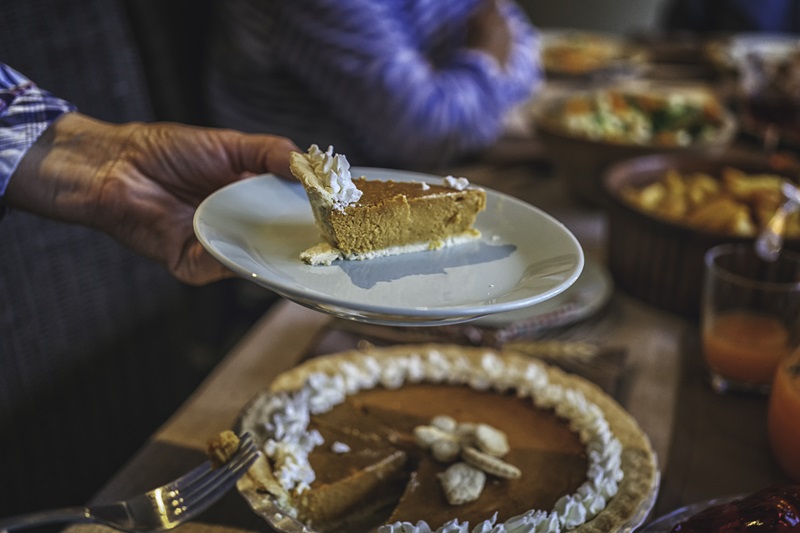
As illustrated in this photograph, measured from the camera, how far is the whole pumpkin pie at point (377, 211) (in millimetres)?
857

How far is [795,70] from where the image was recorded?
2033mm

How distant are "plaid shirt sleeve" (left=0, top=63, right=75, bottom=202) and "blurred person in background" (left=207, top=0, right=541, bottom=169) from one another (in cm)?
94

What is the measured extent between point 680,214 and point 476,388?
706 millimetres

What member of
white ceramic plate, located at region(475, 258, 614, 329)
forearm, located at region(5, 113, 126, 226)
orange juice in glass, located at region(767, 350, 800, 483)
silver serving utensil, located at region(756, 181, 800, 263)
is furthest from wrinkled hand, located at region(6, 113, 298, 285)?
silver serving utensil, located at region(756, 181, 800, 263)

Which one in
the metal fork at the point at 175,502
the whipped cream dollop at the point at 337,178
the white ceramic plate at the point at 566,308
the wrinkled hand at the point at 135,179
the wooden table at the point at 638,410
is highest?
the whipped cream dollop at the point at 337,178

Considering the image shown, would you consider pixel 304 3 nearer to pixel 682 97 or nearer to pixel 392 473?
pixel 682 97

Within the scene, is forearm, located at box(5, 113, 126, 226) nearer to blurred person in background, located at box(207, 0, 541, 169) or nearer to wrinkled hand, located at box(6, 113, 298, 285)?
wrinkled hand, located at box(6, 113, 298, 285)

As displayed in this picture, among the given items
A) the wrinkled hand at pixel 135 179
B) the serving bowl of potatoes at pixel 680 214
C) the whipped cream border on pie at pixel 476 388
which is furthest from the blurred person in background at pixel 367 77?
the whipped cream border on pie at pixel 476 388

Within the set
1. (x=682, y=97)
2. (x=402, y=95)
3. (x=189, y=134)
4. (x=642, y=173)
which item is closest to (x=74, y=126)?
(x=189, y=134)

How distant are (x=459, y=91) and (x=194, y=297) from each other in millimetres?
941

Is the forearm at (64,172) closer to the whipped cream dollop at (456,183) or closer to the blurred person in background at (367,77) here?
the whipped cream dollop at (456,183)

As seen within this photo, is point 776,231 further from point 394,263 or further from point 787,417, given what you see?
point 394,263

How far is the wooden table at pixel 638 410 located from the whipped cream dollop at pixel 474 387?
10cm

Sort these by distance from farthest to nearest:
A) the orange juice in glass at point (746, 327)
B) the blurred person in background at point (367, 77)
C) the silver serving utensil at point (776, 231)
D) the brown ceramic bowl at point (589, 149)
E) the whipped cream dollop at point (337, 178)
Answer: the blurred person in background at point (367, 77), the brown ceramic bowl at point (589, 149), the silver serving utensil at point (776, 231), the orange juice in glass at point (746, 327), the whipped cream dollop at point (337, 178)
